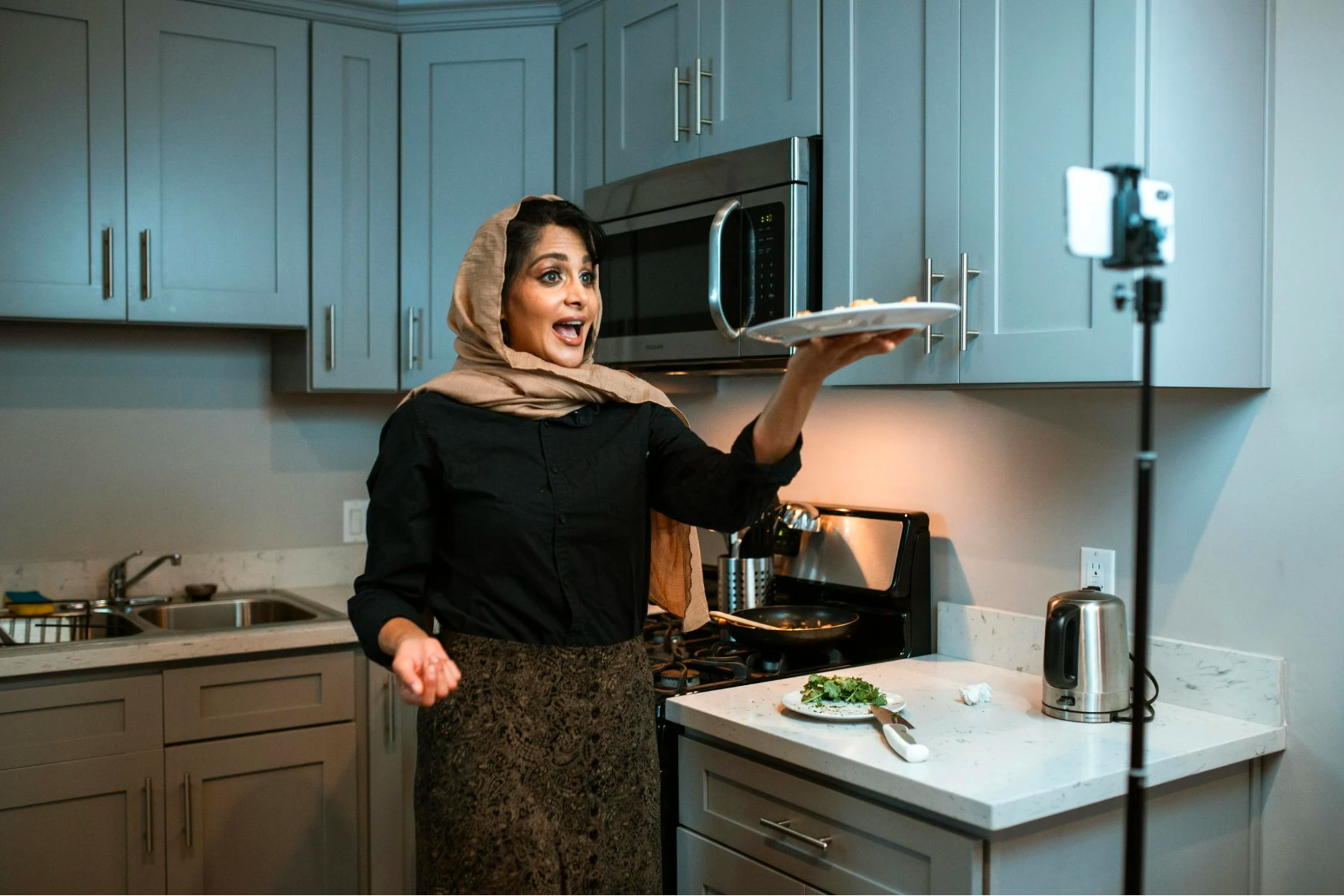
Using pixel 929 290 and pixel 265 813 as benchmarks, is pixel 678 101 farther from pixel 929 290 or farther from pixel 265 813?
pixel 265 813

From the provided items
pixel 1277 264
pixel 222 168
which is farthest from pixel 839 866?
pixel 222 168

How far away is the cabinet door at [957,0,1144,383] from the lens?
160 centimetres

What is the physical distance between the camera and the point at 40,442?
285 cm

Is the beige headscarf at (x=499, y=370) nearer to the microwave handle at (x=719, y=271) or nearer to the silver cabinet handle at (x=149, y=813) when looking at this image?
the microwave handle at (x=719, y=271)

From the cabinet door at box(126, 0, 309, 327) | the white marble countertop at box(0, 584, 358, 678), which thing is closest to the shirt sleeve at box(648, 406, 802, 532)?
the white marble countertop at box(0, 584, 358, 678)

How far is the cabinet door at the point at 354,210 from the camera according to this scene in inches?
111

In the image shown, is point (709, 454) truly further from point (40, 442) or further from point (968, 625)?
point (40, 442)

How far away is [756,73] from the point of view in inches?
86.8

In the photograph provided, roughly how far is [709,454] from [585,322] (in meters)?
0.27

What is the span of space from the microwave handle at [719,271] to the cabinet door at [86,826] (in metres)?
1.45

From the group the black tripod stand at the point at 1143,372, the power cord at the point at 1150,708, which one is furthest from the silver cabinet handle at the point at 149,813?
the black tripod stand at the point at 1143,372

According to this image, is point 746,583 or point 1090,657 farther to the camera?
point 746,583

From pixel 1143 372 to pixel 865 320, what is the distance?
0.29 m

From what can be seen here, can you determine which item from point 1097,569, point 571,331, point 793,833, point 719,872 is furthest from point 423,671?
point 1097,569
